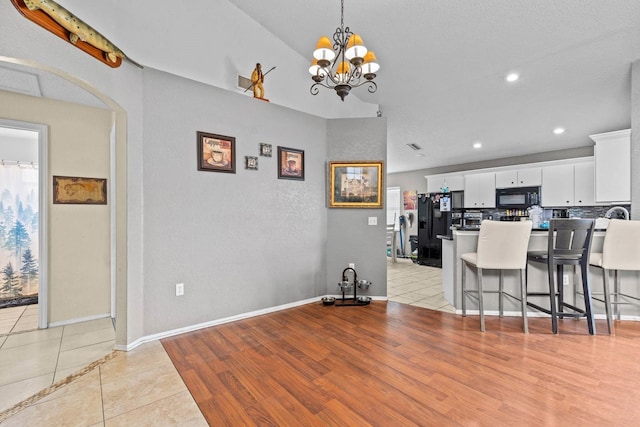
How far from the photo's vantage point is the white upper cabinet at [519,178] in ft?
18.4

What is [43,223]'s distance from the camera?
298 centimetres

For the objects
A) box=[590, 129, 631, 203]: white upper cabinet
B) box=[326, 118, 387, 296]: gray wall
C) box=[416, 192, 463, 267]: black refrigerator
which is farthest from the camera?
box=[416, 192, 463, 267]: black refrigerator

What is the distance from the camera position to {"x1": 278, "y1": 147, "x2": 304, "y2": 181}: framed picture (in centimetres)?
352

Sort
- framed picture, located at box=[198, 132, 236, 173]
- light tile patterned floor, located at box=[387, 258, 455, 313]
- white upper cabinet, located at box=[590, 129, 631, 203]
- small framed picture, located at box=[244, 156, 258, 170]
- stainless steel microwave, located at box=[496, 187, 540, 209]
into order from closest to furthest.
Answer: framed picture, located at box=[198, 132, 236, 173], small framed picture, located at box=[244, 156, 258, 170], light tile patterned floor, located at box=[387, 258, 455, 313], white upper cabinet, located at box=[590, 129, 631, 203], stainless steel microwave, located at box=[496, 187, 540, 209]

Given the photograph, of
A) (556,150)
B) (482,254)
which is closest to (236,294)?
(482,254)

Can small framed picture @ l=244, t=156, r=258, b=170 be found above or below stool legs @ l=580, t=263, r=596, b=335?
above

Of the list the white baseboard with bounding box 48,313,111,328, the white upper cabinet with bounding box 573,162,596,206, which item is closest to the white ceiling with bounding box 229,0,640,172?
the white upper cabinet with bounding box 573,162,596,206

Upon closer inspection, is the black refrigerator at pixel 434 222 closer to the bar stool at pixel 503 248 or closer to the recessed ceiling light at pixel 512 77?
the recessed ceiling light at pixel 512 77

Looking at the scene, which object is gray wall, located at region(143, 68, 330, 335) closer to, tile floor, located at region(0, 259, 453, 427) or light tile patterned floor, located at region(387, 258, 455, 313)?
tile floor, located at region(0, 259, 453, 427)

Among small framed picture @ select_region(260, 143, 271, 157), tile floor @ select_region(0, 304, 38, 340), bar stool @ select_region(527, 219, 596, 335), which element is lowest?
tile floor @ select_region(0, 304, 38, 340)

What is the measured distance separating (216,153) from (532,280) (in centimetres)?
385

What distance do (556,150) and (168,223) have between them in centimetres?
694

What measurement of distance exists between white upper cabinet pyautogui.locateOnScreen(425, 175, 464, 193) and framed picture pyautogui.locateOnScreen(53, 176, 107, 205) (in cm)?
661

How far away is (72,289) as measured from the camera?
316 centimetres
